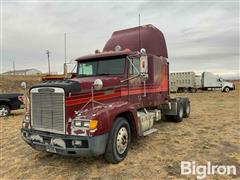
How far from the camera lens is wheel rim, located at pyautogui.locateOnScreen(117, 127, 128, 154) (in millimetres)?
6006

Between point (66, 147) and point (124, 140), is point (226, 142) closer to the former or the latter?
point (124, 140)

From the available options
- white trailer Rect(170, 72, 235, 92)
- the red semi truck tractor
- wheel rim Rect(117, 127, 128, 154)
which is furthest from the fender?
white trailer Rect(170, 72, 235, 92)

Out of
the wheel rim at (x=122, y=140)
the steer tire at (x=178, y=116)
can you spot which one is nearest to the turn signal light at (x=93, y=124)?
the wheel rim at (x=122, y=140)

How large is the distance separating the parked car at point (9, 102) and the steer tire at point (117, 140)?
1021 cm

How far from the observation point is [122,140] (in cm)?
613

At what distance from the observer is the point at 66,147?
209 inches

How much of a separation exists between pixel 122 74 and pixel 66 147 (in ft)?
8.83

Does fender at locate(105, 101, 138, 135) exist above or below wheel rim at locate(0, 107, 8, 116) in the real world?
above

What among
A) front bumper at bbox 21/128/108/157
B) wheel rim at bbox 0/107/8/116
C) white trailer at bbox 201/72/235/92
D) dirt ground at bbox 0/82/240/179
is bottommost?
dirt ground at bbox 0/82/240/179

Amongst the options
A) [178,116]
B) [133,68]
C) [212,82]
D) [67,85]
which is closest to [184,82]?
[212,82]

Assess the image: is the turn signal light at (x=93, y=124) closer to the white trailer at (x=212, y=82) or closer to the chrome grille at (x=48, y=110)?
the chrome grille at (x=48, y=110)

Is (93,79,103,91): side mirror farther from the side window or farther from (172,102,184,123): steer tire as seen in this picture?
(172,102,184,123): steer tire

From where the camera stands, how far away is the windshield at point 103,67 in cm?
724

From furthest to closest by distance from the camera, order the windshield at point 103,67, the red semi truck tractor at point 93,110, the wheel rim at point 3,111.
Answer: the wheel rim at point 3,111 < the windshield at point 103,67 < the red semi truck tractor at point 93,110
